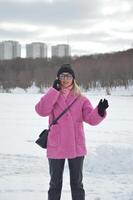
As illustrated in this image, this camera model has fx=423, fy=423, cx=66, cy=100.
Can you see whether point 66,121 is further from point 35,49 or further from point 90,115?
point 35,49

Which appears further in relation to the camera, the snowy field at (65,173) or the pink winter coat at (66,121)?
the snowy field at (65,173)

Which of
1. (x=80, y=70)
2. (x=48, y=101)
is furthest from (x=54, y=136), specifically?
(x=80, y=70)

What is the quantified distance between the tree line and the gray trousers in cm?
7858

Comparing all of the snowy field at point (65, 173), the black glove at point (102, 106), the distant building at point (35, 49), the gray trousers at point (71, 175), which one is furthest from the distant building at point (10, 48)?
the black glove at point (102, 106)

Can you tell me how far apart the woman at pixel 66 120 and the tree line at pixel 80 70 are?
7865 centimetres

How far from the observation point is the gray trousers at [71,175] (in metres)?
4.07

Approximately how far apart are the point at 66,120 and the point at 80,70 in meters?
88.9

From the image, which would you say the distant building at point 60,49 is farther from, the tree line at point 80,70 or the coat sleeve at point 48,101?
the coat sleeve at point 48,101

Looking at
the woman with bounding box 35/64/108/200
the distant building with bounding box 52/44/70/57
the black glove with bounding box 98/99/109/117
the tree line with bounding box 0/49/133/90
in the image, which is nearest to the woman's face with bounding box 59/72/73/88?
the woman with bounding box 35/64/108/200

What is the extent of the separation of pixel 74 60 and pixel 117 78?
22.1 metres

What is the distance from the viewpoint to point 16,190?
17.6 ft

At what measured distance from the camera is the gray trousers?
4066mm

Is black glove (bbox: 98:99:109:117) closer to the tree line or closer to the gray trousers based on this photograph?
the gray trousers

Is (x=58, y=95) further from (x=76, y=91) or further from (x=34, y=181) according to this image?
(x=34, y=181)
